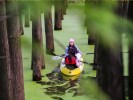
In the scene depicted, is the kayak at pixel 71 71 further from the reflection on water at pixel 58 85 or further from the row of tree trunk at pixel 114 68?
the row of tree trunk at pixel 114 68

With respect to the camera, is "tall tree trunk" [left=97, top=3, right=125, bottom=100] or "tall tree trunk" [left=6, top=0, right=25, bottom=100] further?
"tall tree trunk" [left=6, top=0, right=25, bottom=100]

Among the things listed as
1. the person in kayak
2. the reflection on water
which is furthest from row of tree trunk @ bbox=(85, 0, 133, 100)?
the person in kayak

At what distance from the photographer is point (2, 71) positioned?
6.73 m

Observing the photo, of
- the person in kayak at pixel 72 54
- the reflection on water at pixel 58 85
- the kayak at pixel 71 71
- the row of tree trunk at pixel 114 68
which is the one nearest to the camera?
the row of tree trunk at pixel 114 68

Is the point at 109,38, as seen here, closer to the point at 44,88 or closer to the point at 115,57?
the point at 115,57

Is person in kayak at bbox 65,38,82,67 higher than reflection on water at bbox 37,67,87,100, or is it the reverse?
person in kayak at bbox 65,38,82,67

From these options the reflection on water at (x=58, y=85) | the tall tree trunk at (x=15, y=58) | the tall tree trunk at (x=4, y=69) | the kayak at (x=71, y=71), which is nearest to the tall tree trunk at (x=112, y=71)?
the tall tree trunk at (x=4, y=69)

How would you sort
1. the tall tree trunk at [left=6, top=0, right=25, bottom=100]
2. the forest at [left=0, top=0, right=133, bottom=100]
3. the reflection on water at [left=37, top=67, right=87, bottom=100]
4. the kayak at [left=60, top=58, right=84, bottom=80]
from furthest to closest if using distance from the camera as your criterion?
the kayak at [left=60, top=58, right=84, bottom=80], the reflection on water at [left=37, top=67, right=87, bottom=100], the tall tree trunk at [left=6, top=0, right=25, bottom=100], the forest at [left=0, top=0, right=133, bottom=100]

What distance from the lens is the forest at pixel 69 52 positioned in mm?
1167

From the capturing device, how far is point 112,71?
136 centimetres

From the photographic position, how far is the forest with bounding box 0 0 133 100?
117 centimetres

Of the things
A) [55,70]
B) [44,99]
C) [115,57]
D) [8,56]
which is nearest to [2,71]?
[8,56]

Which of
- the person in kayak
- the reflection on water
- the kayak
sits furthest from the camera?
the person in kayak

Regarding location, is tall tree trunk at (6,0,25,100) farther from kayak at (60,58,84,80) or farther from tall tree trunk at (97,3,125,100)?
tall tree trunk at (97,3,125,100)
